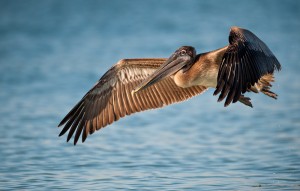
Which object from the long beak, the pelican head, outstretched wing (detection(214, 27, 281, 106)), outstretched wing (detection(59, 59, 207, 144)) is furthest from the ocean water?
outstretched wing (detection(214, 27, 281, 106))

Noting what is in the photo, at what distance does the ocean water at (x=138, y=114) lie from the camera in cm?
961

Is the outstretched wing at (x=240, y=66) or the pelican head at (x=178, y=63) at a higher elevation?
the pelican head at (x=178, y=63)

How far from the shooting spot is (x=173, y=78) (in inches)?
392

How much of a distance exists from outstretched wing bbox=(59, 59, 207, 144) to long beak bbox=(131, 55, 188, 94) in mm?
576

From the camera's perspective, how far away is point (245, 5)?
24.1 meters

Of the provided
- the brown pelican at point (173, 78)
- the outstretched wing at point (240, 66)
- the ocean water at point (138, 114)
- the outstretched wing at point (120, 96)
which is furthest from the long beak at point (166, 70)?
the ocean water at point (138, 114)

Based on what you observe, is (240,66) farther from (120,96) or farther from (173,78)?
(120,96)

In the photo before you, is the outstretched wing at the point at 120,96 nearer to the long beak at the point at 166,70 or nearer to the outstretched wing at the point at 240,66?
the long beak at the point at 166,70

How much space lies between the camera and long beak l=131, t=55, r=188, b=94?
903 cm

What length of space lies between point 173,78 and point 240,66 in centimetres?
224

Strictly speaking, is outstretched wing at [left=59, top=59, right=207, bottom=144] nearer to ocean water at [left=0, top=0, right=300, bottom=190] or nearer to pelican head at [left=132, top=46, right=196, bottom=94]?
pelican head at [left=132, top=46, right=196, bottom=94]

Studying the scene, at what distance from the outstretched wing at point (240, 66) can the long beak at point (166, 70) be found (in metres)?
1.12

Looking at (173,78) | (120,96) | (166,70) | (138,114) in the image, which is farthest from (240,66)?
(138,114)

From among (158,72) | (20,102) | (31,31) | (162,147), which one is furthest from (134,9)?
(158,72)
